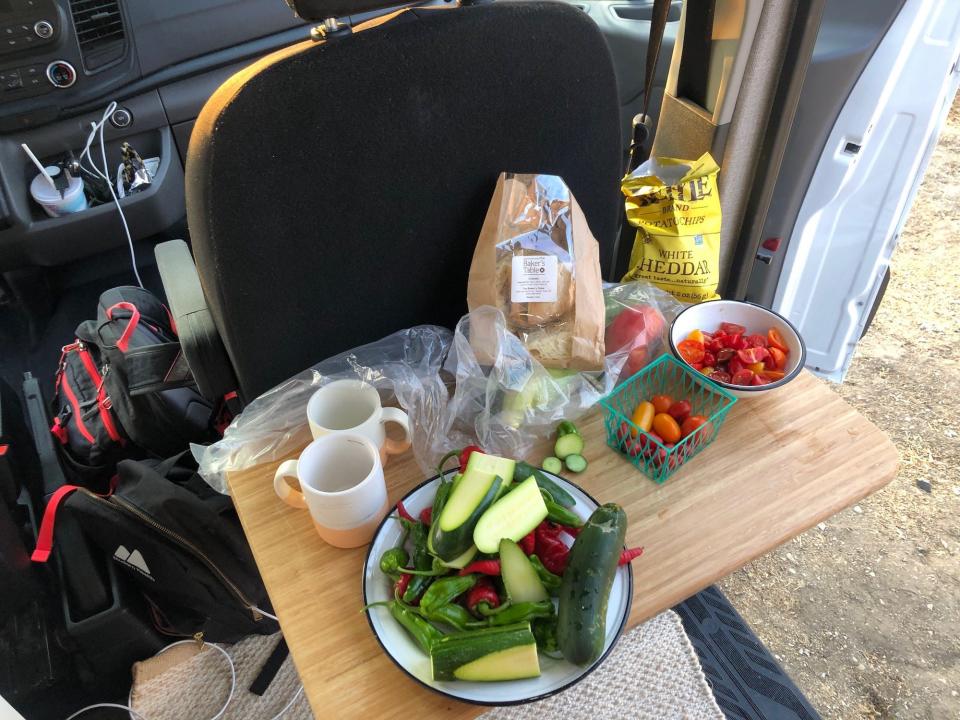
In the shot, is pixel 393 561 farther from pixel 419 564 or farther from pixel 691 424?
pixel 691 424

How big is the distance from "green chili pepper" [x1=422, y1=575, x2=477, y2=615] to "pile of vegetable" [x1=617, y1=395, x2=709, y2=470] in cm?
28

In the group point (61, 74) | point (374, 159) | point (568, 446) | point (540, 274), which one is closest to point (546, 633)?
point (568, 446)

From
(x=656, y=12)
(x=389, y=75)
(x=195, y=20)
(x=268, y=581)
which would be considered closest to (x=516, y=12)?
(x=389, y=75)

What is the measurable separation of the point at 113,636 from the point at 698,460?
1.14 m

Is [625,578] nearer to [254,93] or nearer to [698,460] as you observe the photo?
[698,460]

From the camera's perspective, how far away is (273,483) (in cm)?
88

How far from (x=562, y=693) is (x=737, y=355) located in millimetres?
702

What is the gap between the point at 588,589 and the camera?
0.66 meters

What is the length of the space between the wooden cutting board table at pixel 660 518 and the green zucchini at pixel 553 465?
3 centimetres

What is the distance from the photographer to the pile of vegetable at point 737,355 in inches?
36.6

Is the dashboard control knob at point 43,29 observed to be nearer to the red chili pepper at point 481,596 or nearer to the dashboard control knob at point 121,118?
the dashboard control knob at point 121,118

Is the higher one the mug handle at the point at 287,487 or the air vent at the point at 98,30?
the air vent at the point at 98,30

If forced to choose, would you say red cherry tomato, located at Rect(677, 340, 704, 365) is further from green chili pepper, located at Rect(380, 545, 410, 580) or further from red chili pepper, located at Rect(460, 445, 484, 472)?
green chili pepper, located at Rect(380, 545, 410, 580)

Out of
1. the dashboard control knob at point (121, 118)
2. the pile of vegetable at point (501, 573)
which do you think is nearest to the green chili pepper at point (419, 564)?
the pile of vegetable at point (501, 573)
